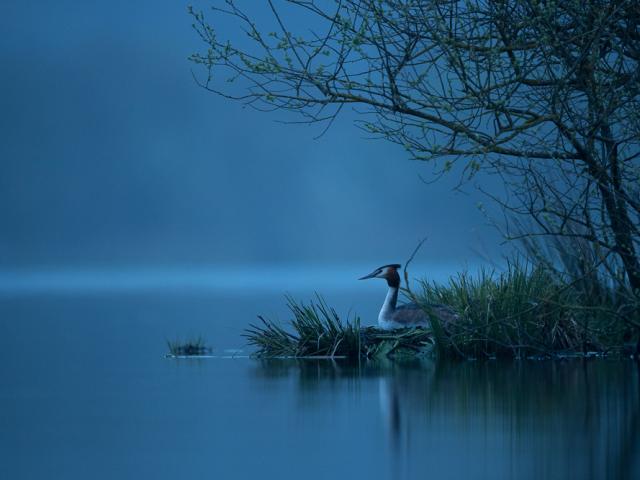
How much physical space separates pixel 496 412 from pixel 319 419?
3.98 feet

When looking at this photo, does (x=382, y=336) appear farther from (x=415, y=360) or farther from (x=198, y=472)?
(x=198, y=472)

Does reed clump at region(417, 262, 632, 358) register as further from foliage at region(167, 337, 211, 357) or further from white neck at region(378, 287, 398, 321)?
foliage at region(167, 337, 211, 357)

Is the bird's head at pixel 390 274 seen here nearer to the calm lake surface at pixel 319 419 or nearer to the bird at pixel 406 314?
the bird at pixel 406 314

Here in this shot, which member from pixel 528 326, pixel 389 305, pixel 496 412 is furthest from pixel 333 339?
pixel 496 412

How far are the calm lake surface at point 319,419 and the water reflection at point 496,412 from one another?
1 cm

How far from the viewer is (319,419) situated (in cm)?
751

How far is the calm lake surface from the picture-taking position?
569 centimetres

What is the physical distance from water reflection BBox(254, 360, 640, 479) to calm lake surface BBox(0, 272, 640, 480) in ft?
0.04

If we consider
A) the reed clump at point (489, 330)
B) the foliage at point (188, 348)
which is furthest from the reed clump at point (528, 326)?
the foliage at point (188, 348)

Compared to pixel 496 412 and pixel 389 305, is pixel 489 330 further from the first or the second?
pixel 496 412

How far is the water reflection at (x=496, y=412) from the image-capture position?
573 centimetres

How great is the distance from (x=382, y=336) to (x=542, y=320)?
72.3 inches

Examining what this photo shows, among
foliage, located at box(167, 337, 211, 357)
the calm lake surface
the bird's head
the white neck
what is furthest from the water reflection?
foliage, located at box(167, 337, 211, 357)

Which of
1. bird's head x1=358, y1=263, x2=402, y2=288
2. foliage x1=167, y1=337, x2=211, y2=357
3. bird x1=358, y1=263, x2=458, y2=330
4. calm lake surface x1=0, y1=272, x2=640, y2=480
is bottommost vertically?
calm lake surface x1=0, y1=272, x2=640, y2=480
